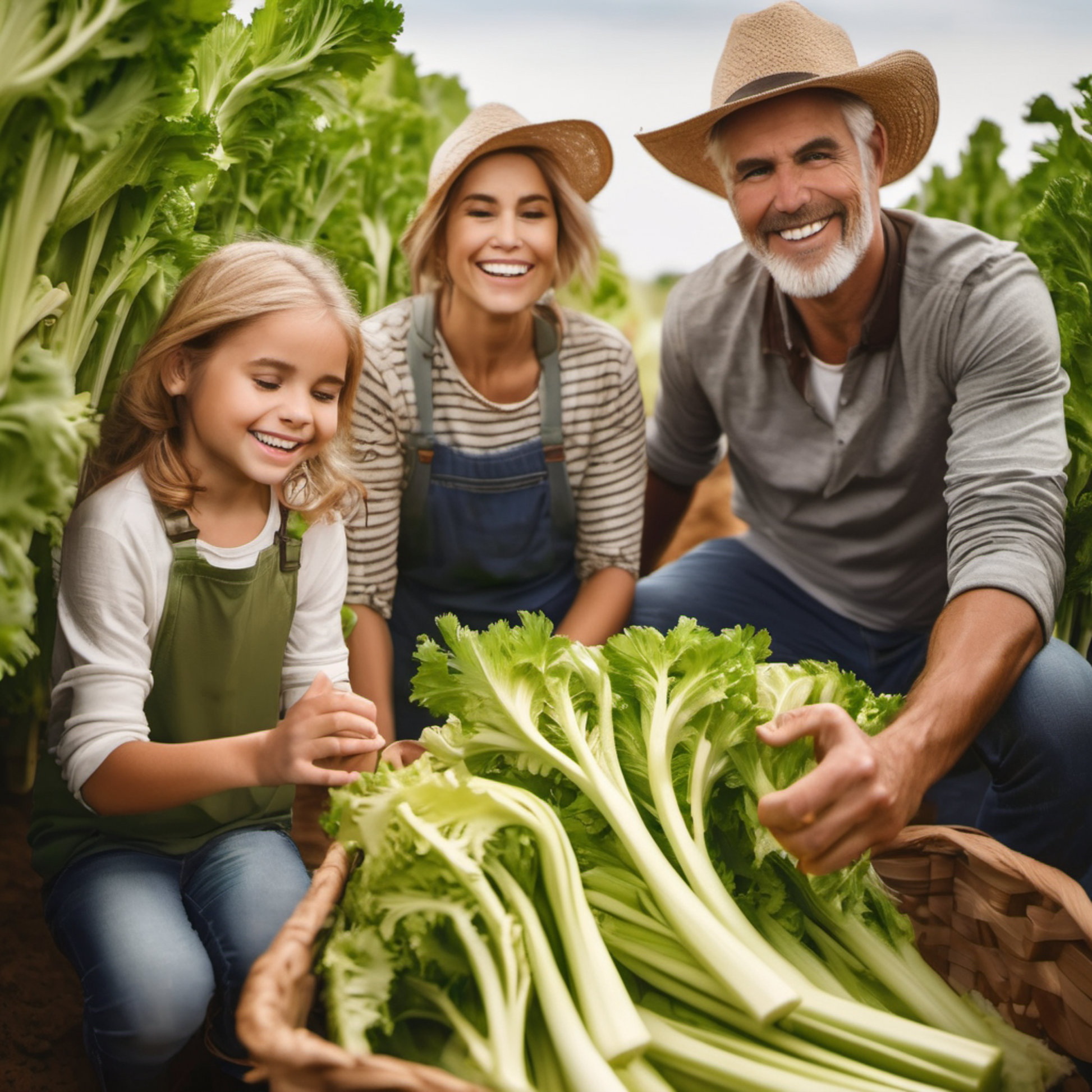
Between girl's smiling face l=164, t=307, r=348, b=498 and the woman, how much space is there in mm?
858

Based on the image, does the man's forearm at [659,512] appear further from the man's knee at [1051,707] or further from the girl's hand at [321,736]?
the girl's hand at [321,736]

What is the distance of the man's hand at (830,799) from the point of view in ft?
5.38

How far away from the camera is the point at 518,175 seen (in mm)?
2816

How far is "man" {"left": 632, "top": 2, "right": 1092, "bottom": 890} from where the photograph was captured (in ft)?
7.97

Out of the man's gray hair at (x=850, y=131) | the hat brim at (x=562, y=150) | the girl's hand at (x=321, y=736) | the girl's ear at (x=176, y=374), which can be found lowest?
the girl's hand at (x=321, y=736)

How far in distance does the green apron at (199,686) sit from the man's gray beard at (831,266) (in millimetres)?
1408

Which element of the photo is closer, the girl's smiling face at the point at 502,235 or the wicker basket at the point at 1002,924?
the wicker basket at the point at 1002,924

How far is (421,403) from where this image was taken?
2939mm

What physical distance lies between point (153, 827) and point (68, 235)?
988mm

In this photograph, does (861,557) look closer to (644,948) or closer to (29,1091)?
(644,948)

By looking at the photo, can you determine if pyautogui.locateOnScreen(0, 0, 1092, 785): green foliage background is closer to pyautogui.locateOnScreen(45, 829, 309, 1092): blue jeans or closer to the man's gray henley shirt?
the man's gray henley shirt

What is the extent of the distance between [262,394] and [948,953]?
4.89ft

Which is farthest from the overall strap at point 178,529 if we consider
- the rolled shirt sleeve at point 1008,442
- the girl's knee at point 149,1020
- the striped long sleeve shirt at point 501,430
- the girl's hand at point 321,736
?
the rolled shirt sleeve at point 1008,442

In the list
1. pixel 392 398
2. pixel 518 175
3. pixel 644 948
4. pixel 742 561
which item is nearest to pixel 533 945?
pixel 644 948
